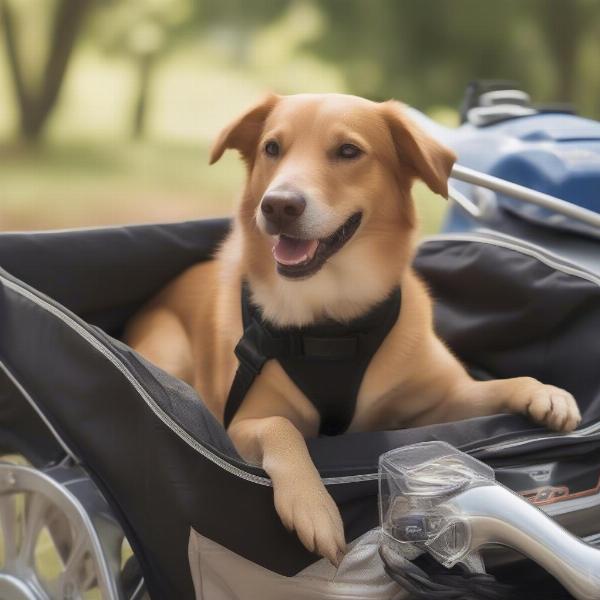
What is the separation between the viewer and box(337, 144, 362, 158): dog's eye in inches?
64.3

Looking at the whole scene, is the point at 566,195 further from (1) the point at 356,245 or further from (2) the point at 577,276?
(1) the point at 356,245

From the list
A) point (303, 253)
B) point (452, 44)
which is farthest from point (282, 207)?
point (452, 44)

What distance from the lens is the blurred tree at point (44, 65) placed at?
8652mm

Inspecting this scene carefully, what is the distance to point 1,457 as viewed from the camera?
5.35 feet

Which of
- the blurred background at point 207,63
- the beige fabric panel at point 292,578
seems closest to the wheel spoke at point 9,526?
the beige fabric panel at point 292,578

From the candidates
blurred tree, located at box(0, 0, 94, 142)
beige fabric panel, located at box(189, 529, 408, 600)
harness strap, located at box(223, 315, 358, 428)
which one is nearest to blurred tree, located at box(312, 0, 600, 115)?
blurred tree, located at box(0, 0, 94, 142)

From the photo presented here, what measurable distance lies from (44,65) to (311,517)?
27.6 feet

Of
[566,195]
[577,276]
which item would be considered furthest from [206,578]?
[566,195]

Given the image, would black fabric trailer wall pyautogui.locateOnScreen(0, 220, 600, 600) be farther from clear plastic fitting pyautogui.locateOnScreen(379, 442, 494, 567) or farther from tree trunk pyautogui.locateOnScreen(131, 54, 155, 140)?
tree trunk pyautogui.locateOnScreen(131, 54, 155, 140)

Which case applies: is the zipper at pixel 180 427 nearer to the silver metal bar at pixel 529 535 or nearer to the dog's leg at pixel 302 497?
the dog's leg at pixel 302 497

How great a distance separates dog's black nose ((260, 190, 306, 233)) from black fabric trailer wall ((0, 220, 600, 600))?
32 centimetres

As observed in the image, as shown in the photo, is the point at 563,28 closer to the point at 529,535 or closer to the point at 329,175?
the point at 329,175

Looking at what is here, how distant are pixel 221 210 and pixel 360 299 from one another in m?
5.66

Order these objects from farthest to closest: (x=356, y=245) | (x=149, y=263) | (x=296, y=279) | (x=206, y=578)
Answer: (x=149, y=263), (x=356, y=245), (x=296, y=279), (x=206, y=578)
